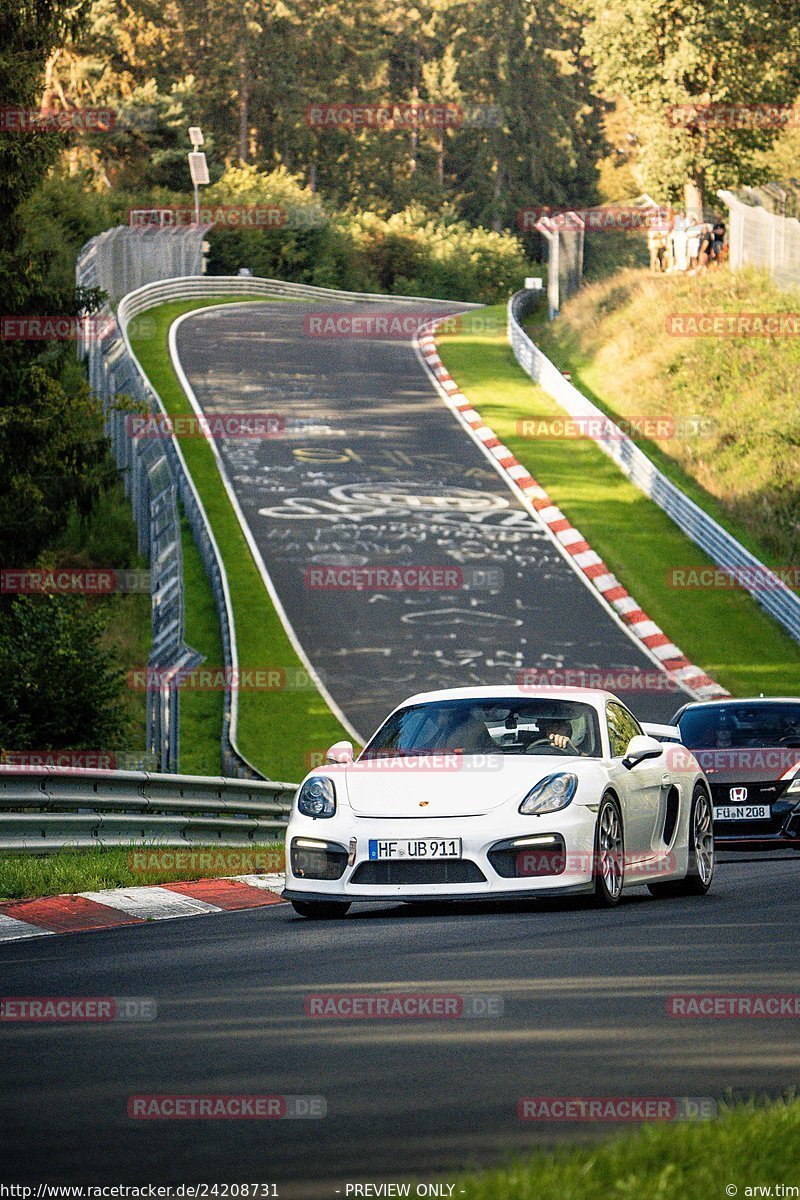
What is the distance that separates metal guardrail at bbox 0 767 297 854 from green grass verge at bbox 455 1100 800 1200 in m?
8.10

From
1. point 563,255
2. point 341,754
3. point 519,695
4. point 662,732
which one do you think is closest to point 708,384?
point 563,255

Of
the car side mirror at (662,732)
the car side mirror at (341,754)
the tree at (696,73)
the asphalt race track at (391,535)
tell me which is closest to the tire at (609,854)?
the car side mirror at (341,754)

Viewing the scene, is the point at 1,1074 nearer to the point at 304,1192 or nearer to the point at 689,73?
the point at 304,1192

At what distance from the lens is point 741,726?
17125mm

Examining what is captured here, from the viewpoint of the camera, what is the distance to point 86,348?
1391 inches

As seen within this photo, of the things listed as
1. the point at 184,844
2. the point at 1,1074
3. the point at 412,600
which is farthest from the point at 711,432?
the point at 1,1074

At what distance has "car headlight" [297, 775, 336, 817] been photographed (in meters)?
11.0

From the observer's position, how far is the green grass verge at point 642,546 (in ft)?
93.2

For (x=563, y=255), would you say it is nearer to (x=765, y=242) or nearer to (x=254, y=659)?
(x=765, y=242)

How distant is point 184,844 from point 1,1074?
332 inches

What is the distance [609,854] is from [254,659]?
16635 millimetres

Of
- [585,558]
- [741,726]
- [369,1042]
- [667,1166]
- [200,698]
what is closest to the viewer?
Answer: [667,1166]

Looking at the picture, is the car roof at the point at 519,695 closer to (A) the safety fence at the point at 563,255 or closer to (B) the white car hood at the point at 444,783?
(B) the white car hood at the point at 444,783

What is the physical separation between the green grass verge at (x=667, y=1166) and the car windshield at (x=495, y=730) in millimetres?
6512
